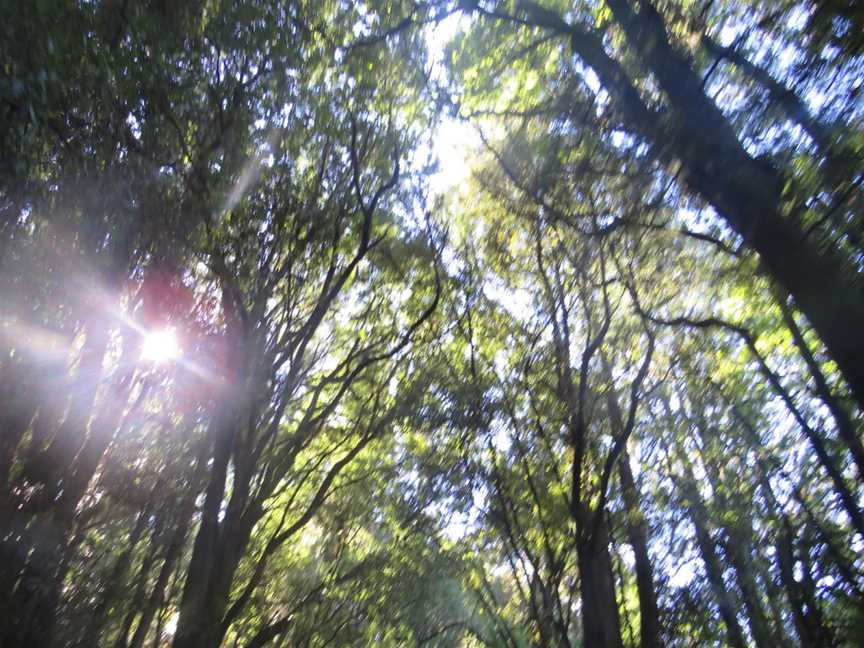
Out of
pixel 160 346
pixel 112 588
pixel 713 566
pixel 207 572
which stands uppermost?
pixel 160 346

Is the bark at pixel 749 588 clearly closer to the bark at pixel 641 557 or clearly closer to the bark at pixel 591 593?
the bark at pixel 641 557

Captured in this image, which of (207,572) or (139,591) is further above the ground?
(139,591)

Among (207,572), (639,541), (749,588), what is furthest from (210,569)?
(749,588)

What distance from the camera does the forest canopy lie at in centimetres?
483

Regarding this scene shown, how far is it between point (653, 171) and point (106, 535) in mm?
10104

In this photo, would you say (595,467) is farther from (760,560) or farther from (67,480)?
(67,480)

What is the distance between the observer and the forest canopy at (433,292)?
4.83 meters

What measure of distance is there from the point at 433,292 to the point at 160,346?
12.9 ft

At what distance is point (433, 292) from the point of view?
9.17m

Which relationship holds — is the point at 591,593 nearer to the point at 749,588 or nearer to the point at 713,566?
the point at 713,566

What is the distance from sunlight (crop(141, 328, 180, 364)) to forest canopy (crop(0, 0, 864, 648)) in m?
0.05

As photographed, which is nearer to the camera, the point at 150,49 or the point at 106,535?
the point at 150,49

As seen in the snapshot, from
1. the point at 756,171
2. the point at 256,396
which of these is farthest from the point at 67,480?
the point at 756,171

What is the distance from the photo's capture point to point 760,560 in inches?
420
